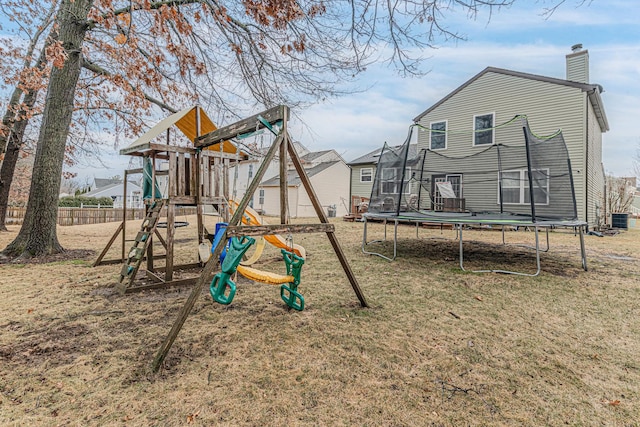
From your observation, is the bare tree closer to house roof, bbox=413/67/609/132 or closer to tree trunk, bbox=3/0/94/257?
house roof, bbox=413/67/609/132

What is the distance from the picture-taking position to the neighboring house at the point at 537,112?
1088 cm

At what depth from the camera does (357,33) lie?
4.07 meters

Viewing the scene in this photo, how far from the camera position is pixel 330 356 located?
2.36 metres

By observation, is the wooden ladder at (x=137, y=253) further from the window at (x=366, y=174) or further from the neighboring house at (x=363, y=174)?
the window at (x=366, y=174)

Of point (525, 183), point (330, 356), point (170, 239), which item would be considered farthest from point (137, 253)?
point (525, 183)

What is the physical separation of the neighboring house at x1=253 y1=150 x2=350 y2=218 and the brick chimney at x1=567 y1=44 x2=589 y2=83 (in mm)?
13665

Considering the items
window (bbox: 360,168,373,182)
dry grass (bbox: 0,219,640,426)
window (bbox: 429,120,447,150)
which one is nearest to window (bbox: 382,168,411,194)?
dry grass (bbox: 0,219,640,426)

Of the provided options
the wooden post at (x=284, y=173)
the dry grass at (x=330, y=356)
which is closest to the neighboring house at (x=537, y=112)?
the dry grass at (x=330, y=356)

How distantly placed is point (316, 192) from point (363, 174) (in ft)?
15.2

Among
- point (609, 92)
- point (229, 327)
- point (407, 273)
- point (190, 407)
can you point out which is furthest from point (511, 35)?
point (609, 92)

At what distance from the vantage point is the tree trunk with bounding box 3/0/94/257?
5762 millimetres

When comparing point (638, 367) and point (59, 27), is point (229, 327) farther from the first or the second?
point (59, 27)

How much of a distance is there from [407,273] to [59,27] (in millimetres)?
7993

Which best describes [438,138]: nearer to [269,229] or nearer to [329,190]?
[329,190]
